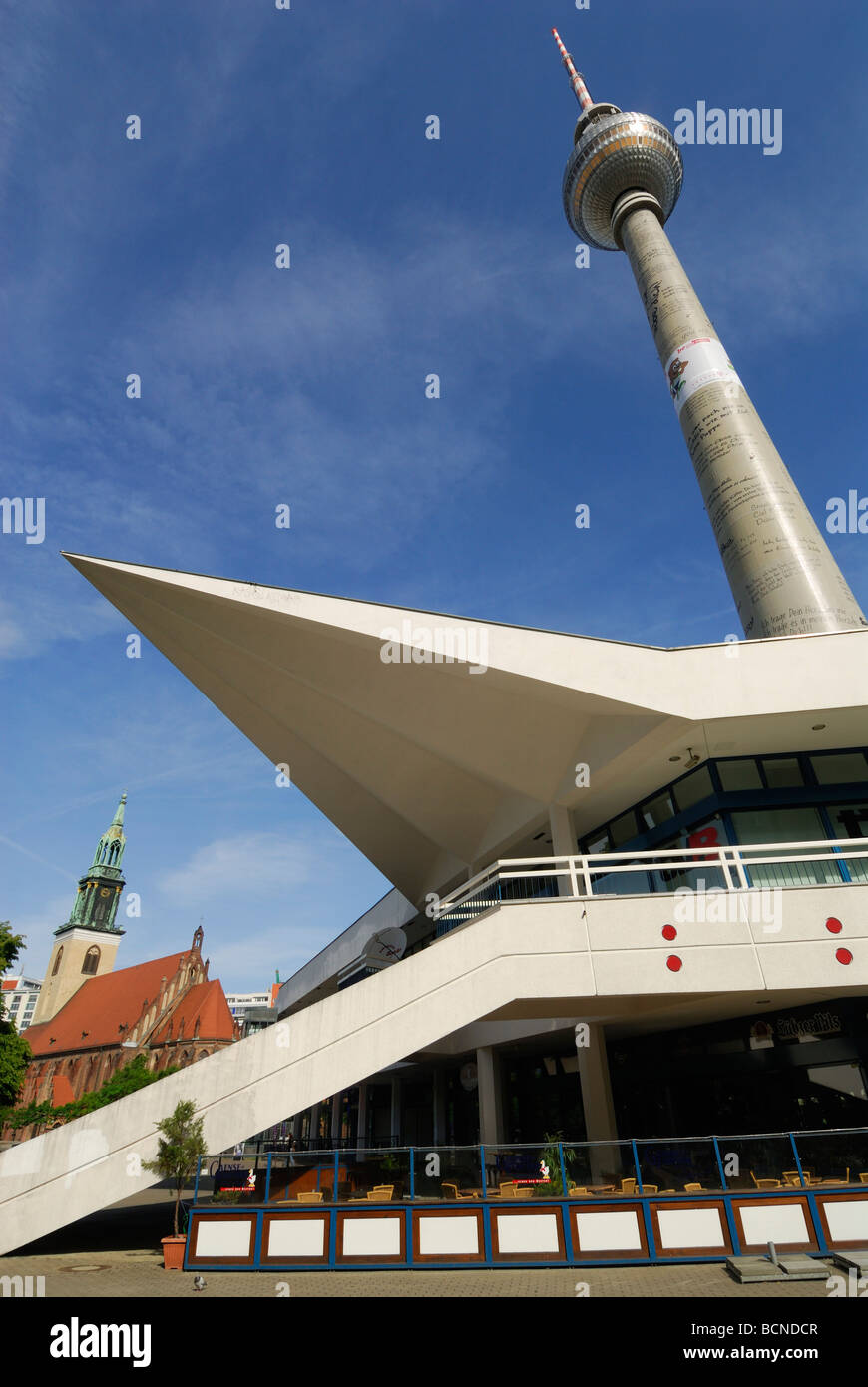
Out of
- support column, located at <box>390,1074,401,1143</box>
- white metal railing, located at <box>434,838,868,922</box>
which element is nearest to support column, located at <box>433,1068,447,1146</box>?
support column, located at <box>390,1074,401,1143</box>

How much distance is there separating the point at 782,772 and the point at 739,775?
1077 mm

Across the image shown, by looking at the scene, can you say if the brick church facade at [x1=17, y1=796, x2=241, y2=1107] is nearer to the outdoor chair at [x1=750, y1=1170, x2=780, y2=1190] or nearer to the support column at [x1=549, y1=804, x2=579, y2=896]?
the support column at [x1=549, y1=804, x2=579, y2=896]

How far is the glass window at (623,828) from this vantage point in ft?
67.1

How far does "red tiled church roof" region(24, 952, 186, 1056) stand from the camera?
87000 mm

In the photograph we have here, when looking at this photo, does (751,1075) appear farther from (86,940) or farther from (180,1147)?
(86,940)

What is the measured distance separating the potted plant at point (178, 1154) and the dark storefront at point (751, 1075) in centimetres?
1201

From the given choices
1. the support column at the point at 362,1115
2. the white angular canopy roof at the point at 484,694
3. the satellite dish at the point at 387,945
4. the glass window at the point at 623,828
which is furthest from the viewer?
the support column at the point at 362,1115

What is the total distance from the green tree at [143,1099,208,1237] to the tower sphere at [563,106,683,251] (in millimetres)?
51388

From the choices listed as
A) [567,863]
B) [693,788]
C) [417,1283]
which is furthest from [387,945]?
[417,1283]

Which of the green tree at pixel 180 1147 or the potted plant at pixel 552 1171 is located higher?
the green tree at pixel 180 1147

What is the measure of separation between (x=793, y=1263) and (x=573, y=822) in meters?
12.2

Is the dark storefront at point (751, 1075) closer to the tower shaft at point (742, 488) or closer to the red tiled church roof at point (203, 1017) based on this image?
the tower shaft at point (742, 488)

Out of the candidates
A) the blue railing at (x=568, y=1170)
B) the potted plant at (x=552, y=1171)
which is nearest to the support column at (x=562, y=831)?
the blue railing at (x=568, y=1170)

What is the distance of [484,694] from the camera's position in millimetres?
18406
